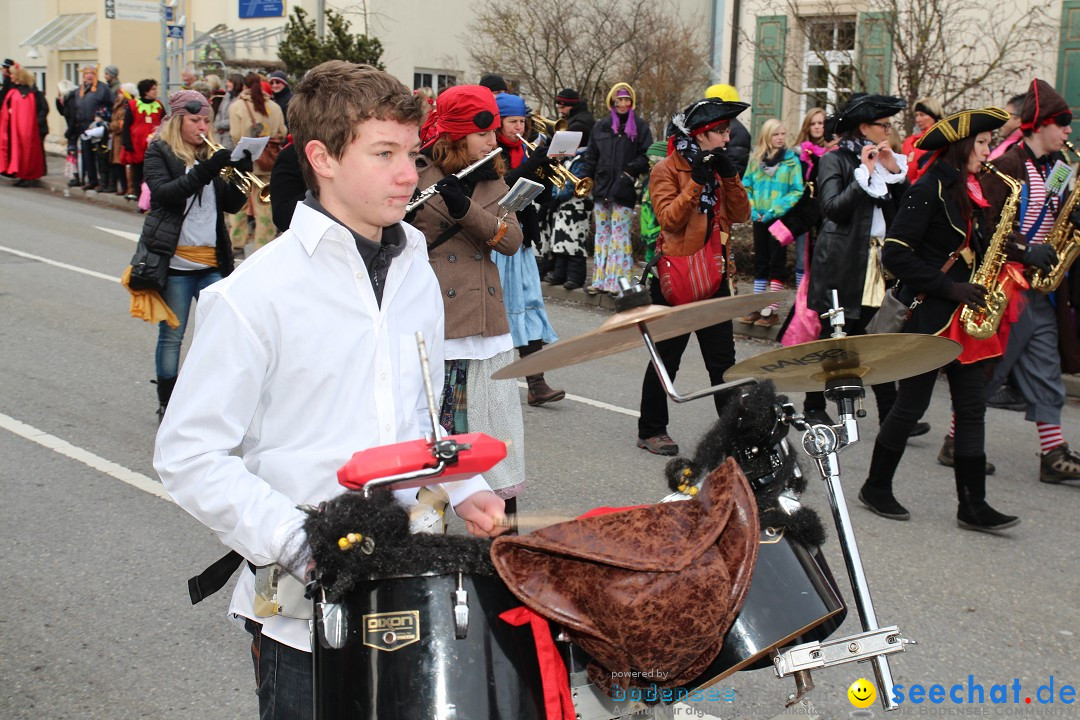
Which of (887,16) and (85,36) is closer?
(887,16)

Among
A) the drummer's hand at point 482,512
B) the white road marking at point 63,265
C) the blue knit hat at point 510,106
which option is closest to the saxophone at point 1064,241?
the blue knit hat at point 510,106

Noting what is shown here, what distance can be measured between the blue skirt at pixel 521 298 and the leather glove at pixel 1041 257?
2.53 metres

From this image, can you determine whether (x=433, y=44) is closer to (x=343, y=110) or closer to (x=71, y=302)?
(x=71, y=302)

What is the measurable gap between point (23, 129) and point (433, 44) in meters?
9.17

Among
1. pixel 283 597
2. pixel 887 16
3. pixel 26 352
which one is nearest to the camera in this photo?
pixel 283 597

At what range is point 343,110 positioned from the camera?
2180 millimetres

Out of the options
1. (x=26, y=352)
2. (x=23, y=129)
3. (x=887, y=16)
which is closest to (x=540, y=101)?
(x=887, y=16)

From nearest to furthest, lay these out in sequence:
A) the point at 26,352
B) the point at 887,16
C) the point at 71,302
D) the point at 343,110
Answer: the point at 343,110 < the point at 26,352 < the point at 71,302 < the point at 887,16

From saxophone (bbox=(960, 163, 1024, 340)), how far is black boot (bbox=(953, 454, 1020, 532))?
2.00ft

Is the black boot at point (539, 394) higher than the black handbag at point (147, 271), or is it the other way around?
the black handbag at point (147, 271)

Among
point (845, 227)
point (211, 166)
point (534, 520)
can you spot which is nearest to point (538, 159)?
point (211, 166)

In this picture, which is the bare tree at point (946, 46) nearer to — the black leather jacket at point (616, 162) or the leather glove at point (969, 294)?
the black leather jacket at point (616, 162)

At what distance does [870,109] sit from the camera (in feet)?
21.5

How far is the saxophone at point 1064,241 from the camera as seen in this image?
5.80 metres
